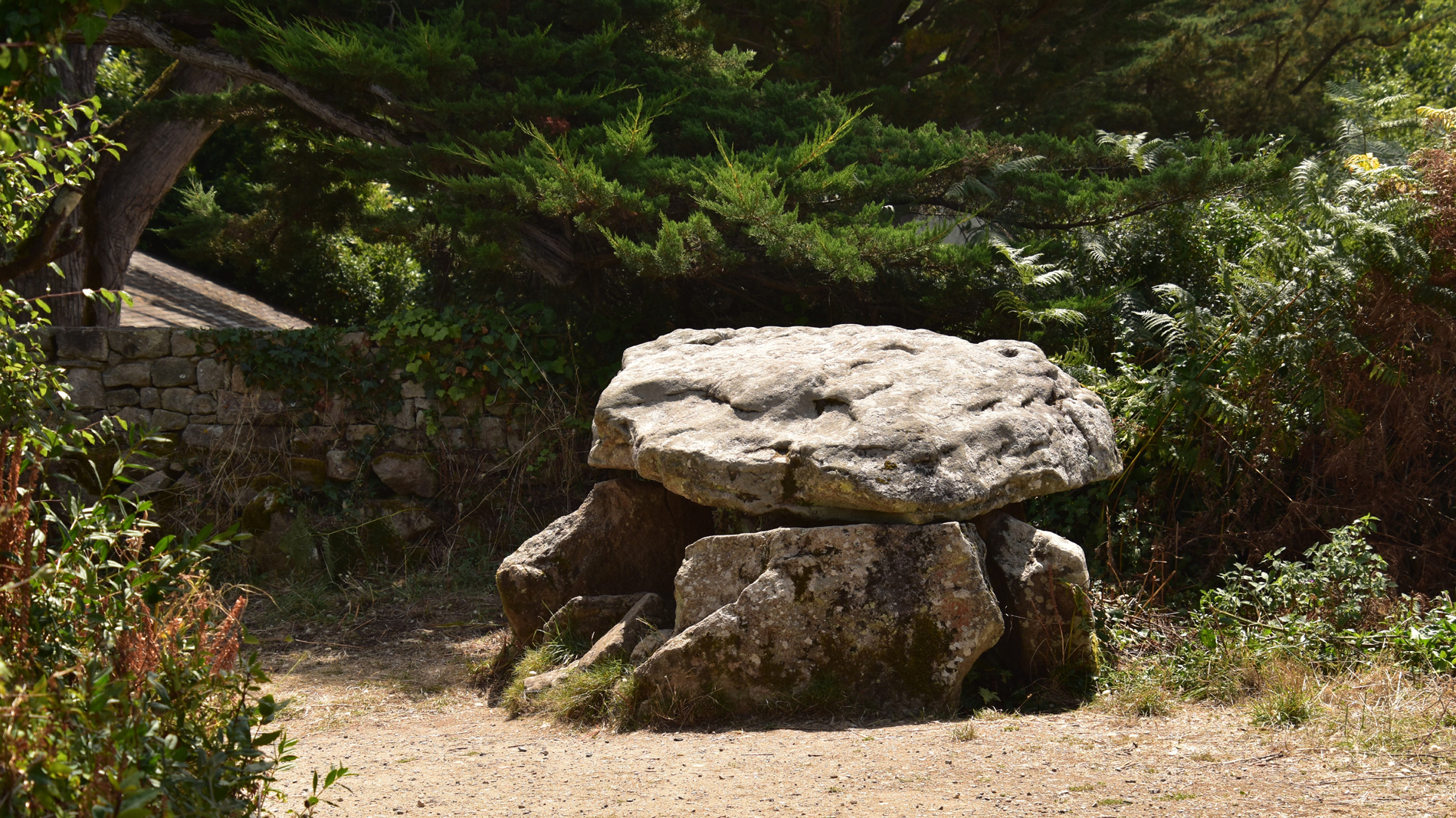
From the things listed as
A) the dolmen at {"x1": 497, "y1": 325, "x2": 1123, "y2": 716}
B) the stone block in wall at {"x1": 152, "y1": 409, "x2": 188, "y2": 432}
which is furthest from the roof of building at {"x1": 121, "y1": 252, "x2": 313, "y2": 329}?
the dolmen at {"x1": 497, "y1": 325, "x2": 1123, "y2": 716}

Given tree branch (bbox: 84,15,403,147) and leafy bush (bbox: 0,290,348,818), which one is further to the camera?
tree branch (bbox: 84,15,403,147)

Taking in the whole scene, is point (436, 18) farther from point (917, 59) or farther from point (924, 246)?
point (917, 59)

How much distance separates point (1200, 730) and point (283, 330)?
6.88 metres

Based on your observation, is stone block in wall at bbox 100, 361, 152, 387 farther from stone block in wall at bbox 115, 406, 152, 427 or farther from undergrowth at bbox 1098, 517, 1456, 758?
undergrowth at bbox 1098, 517, 1456, 758

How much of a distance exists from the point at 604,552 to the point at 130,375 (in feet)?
15.2

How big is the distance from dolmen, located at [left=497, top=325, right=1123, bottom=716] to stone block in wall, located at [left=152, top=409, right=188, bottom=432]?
156 inches

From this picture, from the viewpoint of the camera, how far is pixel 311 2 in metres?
8.02

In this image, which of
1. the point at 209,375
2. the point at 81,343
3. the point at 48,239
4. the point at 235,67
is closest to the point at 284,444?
the point at 209,375

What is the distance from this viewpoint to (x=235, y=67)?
7.89m

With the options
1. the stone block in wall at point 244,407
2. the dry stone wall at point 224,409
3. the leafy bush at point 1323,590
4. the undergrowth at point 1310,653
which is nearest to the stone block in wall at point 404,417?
the dry stone wall at point 224,409

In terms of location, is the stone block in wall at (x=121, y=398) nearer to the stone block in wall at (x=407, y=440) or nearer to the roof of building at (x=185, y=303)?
the stone block in wall at (x=407, y=440)

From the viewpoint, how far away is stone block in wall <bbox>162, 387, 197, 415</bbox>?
776 centimetres

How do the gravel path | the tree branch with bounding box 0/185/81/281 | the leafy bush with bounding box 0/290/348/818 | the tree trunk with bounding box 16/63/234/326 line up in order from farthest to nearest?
1. the tree trunk with bounding box 16/63/234/326
2. the tree branch with bounding box 0/185/81/281
3. the gravel path
4. the leafy bush with bounding box 0/290/348/818

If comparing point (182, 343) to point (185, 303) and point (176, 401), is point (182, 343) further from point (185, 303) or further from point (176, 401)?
point (185, 303)
